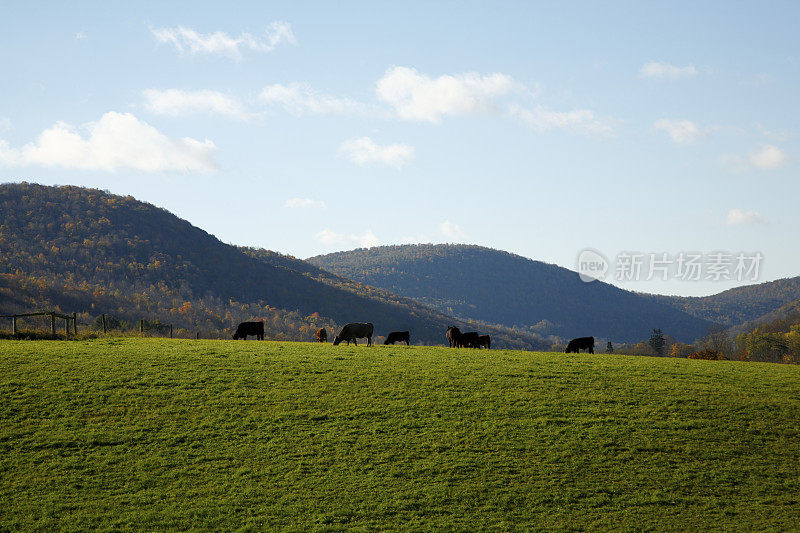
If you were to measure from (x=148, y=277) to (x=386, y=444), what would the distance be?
156 m

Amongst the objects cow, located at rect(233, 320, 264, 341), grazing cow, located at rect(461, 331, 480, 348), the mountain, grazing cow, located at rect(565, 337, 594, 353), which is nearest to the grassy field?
grazing cow, located at rect(461, 331, 480, 348)

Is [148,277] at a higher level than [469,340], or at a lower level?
higher

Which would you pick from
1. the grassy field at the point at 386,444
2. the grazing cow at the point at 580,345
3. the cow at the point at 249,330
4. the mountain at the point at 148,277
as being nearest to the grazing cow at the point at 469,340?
the grazing cow at the point at 580,345

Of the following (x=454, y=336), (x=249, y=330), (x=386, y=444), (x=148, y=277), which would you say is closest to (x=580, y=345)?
(x=454, y=336)

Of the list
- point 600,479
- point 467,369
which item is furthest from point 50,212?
point 600,479

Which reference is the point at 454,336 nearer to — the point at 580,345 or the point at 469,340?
the point at 469,340

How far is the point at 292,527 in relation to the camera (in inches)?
658

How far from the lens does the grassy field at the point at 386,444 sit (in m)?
17.7

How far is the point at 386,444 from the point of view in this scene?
2192cm

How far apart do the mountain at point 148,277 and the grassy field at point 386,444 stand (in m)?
94.2

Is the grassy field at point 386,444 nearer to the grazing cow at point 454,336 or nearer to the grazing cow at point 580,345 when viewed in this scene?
the grazing cow at point 454,336

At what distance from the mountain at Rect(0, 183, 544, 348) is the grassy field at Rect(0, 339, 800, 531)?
94.2 metres

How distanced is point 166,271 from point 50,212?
41.3 m

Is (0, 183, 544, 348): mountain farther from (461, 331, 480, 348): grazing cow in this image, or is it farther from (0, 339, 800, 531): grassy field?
(0, 339, 800, 531): grassy field
